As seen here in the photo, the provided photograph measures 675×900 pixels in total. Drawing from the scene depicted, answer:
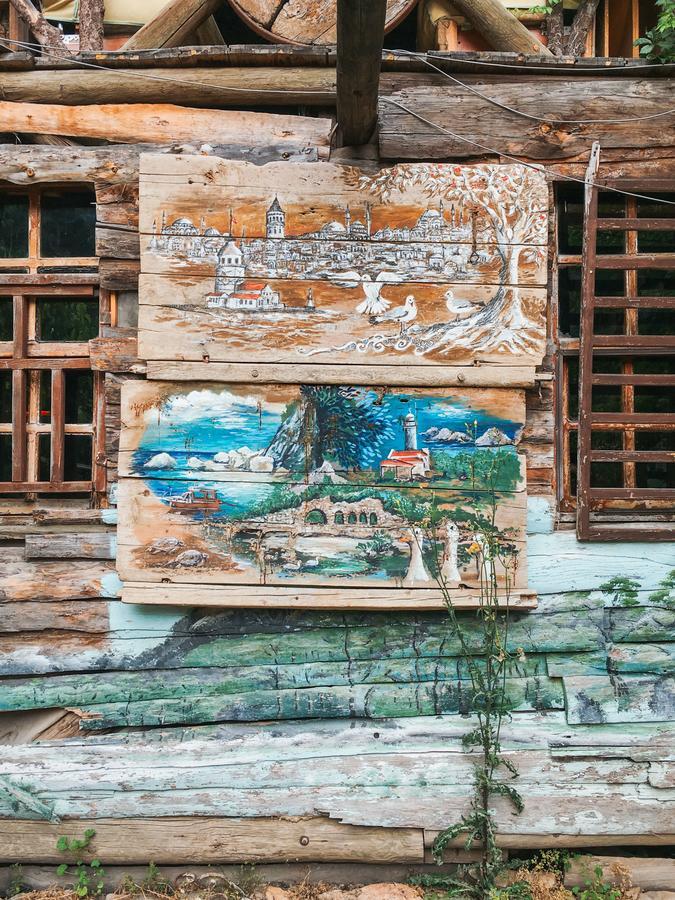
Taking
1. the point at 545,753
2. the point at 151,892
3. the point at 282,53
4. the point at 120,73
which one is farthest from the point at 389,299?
the point at 151,892

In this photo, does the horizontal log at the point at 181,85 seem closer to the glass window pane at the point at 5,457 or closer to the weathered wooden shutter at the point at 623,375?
the weathered wooden shutter at the point at 623,375

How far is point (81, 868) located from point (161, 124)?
A: 3.88m

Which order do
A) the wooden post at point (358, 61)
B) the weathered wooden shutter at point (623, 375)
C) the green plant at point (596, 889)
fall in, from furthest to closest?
the weathered wooden shutter at point (623, 375) → the green plant at point (596, 889) → the wooden post at point (358, 61)

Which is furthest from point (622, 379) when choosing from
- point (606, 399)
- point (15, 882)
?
point (15, 882)

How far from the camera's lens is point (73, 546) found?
3428 mm

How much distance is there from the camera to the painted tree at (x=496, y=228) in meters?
3.34

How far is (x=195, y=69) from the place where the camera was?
350 cm

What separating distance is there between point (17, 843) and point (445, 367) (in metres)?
3.23

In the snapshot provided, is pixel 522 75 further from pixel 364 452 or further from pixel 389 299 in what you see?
pixel 364 452

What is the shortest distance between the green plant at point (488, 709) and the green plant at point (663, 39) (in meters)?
2.39

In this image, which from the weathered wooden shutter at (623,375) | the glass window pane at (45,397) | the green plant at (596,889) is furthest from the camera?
the glass window pane at (45,397)

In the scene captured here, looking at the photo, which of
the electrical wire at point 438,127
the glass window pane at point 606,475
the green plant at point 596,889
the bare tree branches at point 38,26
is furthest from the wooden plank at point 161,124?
the green plant at point 596,889

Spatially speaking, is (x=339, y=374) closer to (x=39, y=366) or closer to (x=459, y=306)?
(x=459, y=306)

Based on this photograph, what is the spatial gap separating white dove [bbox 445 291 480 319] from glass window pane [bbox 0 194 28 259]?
242cm
